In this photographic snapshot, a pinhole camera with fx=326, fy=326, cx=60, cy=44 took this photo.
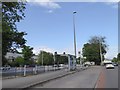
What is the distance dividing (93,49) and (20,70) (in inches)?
4656

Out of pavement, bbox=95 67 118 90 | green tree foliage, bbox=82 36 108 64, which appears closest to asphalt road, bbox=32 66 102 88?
pavement, bbox=95 67 118 90

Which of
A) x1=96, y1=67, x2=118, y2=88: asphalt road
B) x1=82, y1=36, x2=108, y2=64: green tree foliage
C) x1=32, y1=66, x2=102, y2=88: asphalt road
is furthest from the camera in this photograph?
x1=82, y1=36, x2=108, y2=64: green tree foliage

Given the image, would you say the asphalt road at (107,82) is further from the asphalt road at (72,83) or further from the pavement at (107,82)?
the asphalt road at (72,83)

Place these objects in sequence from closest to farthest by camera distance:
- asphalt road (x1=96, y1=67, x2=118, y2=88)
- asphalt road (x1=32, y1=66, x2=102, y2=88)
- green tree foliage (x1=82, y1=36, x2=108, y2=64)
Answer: asphalt road (x1=32, y1=66, x2=102, y2=88), asphalt road (x1=96, y1=67, x2=118, y2=88), green tree foliage (x1=82, y1=36, x2=108, y2=64)

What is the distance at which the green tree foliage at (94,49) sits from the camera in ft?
504

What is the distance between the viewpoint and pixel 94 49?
156 metres

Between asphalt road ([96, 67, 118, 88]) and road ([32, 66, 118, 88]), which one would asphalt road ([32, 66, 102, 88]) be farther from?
asphalt road ([96, 67, 118, 88])

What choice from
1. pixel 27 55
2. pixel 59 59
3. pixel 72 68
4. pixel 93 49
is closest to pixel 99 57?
pixel 93 49

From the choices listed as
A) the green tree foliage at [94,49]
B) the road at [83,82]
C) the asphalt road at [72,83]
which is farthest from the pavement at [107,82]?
the green tree foliage at [94,49]

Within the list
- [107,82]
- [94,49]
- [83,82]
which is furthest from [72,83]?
[94,49]

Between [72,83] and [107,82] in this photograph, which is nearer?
[72,83]

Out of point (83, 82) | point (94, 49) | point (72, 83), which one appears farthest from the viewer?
point (94, 49)

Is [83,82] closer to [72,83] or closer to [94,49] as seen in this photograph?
[72,83]

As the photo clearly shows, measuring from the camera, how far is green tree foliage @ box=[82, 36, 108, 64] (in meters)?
154
